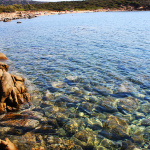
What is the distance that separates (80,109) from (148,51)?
19.6 m

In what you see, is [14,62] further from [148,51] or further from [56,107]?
[148,51]

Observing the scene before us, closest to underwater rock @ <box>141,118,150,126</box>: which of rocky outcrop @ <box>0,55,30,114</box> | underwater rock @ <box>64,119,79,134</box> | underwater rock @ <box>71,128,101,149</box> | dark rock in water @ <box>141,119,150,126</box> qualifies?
dark rock in water @ <box>141,119,150,126</box>

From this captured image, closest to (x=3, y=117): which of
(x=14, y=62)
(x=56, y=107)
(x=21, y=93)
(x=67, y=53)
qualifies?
(x=21, y=93)

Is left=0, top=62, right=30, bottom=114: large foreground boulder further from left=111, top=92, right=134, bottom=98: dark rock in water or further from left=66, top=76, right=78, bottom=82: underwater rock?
left=111, top=92, right=134, bottom=98: dark rock in water

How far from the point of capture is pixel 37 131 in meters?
9.62

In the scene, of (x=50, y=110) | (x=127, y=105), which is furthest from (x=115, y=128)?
(x=50, y=110)

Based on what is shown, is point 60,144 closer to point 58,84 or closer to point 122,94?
point 122,94

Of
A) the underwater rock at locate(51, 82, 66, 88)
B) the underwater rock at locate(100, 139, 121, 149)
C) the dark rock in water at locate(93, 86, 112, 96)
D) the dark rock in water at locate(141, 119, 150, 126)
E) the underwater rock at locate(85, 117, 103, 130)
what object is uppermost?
the underwater rock at locate(51, 82, 66, 88)

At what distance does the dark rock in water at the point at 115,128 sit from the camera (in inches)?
363

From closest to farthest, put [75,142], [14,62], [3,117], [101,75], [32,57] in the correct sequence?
[75,142], [3,117], [101,75], [14,62], [32,57]

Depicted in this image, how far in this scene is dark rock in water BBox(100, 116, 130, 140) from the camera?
30.3 feet

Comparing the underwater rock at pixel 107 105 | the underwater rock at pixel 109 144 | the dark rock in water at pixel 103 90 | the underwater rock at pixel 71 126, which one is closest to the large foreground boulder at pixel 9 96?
the underwater rock at pixel 71 126

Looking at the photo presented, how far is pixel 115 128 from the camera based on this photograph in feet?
32.3

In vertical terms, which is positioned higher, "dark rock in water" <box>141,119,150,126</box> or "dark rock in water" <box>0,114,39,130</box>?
"dark rock in water" <box>0,114,39,130</box>
